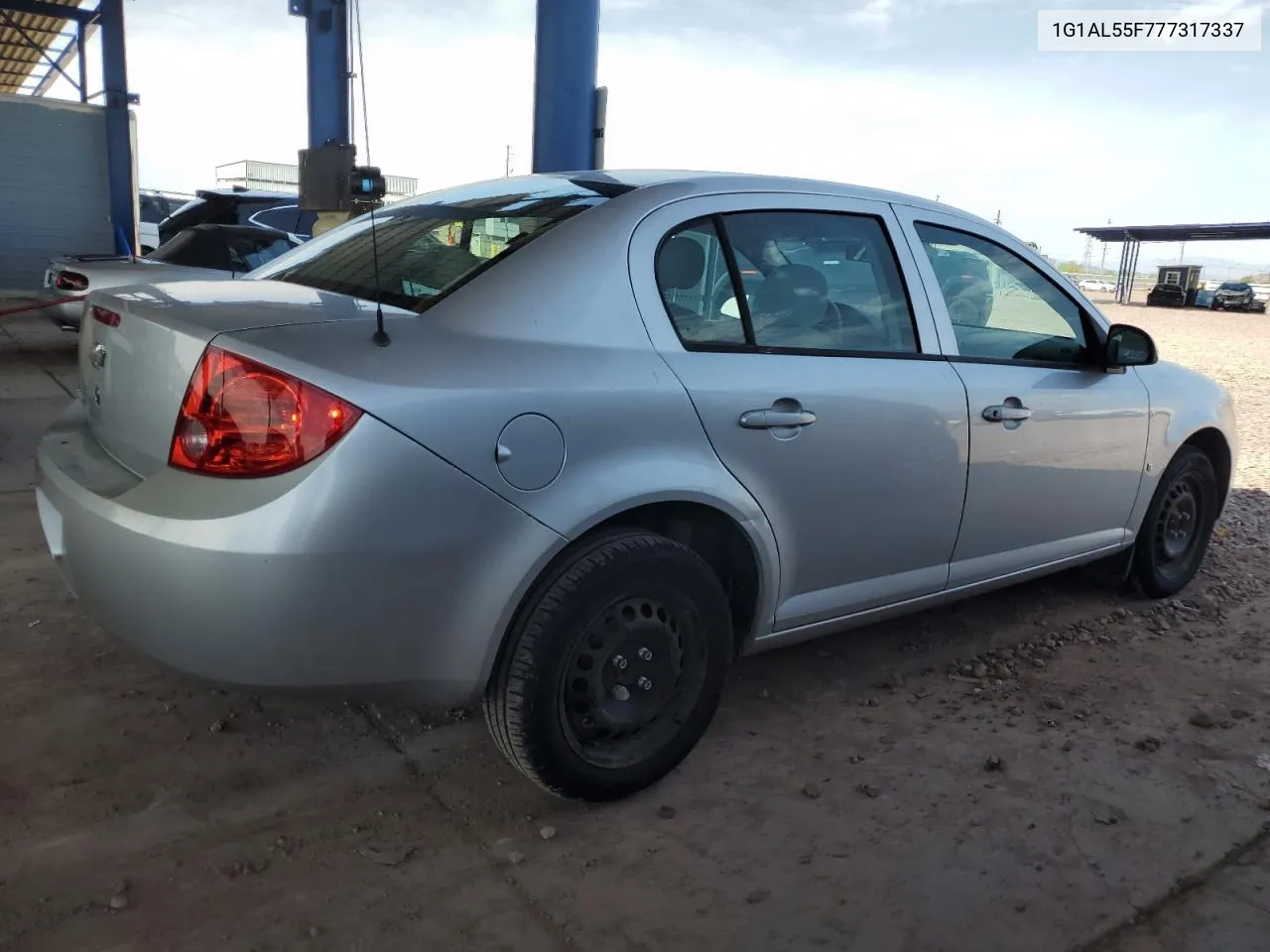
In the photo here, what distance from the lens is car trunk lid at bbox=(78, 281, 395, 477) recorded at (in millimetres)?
2160

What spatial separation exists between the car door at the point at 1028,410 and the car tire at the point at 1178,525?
32 cm

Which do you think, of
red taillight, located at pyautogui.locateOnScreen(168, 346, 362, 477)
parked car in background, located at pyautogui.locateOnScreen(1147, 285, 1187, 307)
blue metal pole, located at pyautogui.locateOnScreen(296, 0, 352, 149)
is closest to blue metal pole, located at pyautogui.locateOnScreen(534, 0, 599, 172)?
red taillight, located at pyautogui.locateOnScreen(168, 346, 362, 477)

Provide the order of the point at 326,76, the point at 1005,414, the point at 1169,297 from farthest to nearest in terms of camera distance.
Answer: the point at 1169,297 → the point at 326,76 → the point at 1005,414

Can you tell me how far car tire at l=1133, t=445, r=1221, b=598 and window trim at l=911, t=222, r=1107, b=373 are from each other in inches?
30.7

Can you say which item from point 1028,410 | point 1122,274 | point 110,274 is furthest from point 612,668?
point 1122,274

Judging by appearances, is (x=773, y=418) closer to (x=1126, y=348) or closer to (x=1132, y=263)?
(x=1126, y=348)

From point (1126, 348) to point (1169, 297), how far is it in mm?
43234

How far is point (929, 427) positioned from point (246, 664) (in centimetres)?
196

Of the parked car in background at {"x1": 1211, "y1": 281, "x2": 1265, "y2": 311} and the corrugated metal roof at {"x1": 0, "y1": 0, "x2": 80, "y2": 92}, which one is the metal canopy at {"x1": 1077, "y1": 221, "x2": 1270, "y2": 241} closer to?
the parked car in background at {"x1": 1211, "y1": 281, "x2": 1265, "y2": 311}

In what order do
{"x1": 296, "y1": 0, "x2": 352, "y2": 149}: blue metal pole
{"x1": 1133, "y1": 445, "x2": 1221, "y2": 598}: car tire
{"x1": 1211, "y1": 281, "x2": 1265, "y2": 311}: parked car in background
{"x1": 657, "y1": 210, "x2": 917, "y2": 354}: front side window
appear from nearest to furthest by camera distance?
{"x1": 657, "y1": 210, "x2": 917, "y2": 354}: front side window → {"x1": 1133, "y1": 445, "x2": 1221, "y2": 598}: car tire → {"x1": 296, "y1": 0, "x2": 352, "y2": 149}: blue metal pole → {"x1": 1211, "y1": 281, "x2": 1265, "y2": 311}: parked car in background

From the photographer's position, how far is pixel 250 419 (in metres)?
2.02

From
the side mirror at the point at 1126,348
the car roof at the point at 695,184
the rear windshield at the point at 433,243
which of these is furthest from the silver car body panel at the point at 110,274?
the side mirror at the point at 1126,348

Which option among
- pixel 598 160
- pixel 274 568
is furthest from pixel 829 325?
pixel 598 160

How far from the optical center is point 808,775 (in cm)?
275
